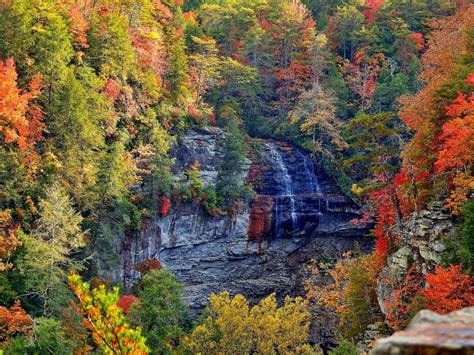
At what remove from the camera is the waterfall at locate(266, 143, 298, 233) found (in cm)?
3300

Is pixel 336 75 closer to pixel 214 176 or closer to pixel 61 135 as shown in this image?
pixel 214 176

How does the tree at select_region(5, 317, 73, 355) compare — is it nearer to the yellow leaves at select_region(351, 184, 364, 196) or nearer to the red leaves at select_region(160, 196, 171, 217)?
the yellow leaves at select_region(351, 184, 364, 196)

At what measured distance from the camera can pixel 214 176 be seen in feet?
108

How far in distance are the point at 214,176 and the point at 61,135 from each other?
1245 centimetres

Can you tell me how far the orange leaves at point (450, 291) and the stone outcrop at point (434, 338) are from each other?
423 inches

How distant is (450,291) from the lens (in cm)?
1328

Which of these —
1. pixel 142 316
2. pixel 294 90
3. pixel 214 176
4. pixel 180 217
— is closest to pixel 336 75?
pixel 294 90

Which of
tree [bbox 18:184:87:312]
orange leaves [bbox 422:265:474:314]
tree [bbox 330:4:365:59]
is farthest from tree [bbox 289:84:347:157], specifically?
orange leaves [bbox 422:265:474:314]

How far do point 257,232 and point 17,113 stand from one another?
18.4 m

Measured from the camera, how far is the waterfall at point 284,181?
33.0 metres

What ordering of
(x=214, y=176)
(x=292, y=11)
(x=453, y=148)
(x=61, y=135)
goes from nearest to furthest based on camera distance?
(x=453, y=148) < (x=61, y=135) < (x=214, y=176) < (x=292, y=11)

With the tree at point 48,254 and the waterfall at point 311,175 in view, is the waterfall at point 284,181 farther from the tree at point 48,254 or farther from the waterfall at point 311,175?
the tree at point 48,254

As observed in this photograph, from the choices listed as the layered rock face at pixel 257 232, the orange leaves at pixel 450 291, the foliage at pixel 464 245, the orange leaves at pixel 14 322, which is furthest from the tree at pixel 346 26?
the orange leaves at pixel 14 322

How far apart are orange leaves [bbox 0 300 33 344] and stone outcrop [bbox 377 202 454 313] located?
13.7 m
